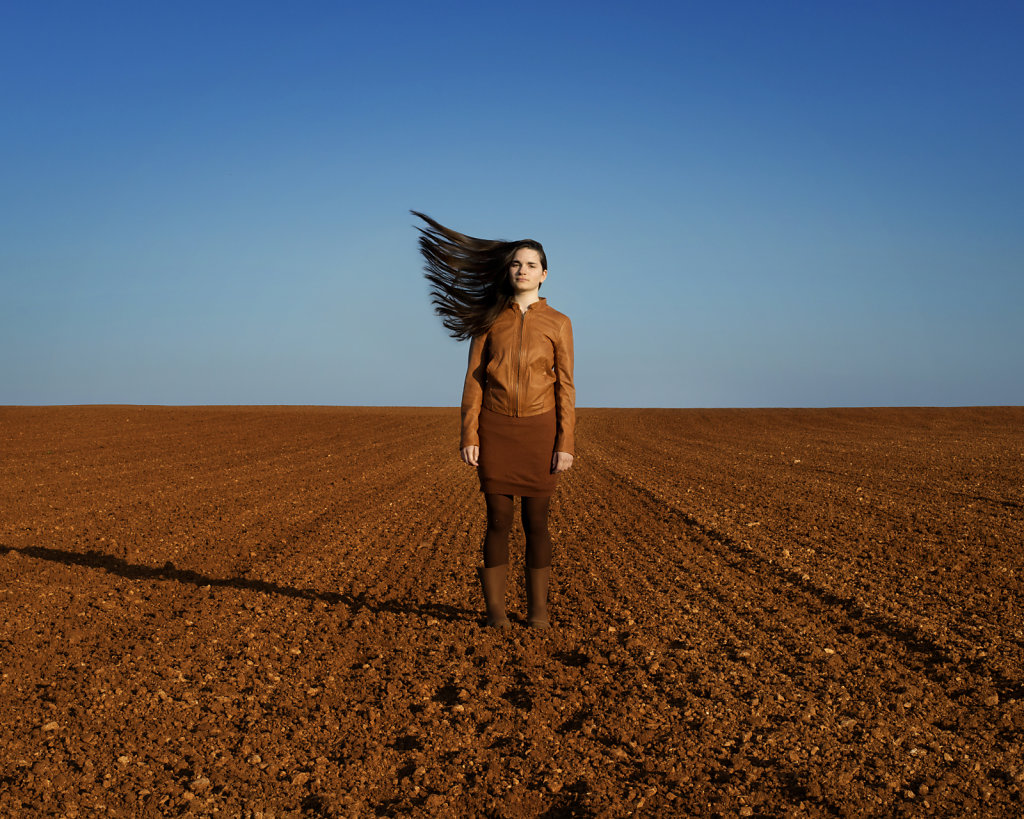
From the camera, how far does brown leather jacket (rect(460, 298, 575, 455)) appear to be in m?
4.99

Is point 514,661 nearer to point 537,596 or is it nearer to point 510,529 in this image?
point 537,596

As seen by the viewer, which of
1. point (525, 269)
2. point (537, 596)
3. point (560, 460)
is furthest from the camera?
point (537, 596)

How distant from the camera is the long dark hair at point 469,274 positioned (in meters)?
5.07

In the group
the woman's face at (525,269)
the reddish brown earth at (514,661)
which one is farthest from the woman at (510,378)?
the reddish brown earth at (514,661)

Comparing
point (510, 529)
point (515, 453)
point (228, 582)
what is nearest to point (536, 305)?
point (515, 453)

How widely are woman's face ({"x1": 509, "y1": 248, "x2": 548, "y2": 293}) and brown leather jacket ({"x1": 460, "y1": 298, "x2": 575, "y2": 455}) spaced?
0.13m

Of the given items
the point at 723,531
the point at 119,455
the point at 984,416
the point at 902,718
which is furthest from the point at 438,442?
the point at 984,416

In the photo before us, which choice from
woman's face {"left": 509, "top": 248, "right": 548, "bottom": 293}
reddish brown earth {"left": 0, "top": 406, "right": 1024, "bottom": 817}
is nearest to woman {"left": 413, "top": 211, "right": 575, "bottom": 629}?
woman's face {"left": 509, "top": 248, "right": 548, "bottom": 293}

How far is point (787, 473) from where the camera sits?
1559cm

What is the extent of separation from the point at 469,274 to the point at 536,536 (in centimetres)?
160

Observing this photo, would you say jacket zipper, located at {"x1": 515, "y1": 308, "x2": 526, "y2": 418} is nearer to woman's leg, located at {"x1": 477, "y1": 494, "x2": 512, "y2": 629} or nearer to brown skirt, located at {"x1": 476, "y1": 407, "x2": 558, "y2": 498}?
brown skirt, located at {"x1": 476, "y1": 407, "x2": 558, "y2": 498}

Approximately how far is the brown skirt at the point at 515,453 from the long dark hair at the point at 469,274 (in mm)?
549

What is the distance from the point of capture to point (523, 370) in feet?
16.4

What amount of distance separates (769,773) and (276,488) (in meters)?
11.3
